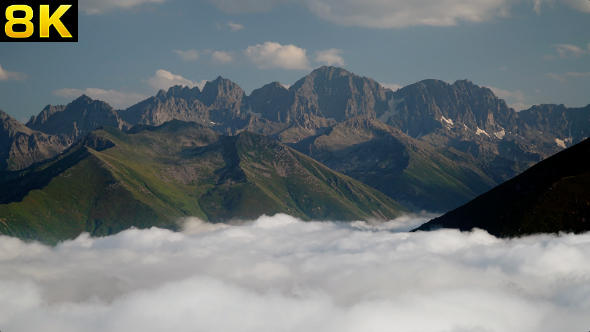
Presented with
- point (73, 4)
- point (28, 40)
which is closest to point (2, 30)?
point (28, 40)

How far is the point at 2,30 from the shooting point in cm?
17538

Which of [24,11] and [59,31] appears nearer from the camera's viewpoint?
[24,11]

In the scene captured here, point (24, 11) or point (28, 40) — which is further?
point (28, 40)

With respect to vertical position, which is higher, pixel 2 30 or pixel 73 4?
pixel 73 4

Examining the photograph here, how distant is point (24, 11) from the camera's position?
166 metres

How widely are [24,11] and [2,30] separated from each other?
16.4 metres

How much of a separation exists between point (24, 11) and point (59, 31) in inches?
516

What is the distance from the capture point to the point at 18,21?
16500 centimetres

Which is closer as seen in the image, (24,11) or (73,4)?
(24,11)

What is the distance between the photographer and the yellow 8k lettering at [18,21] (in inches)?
6481

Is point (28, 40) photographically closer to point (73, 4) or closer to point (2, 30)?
point (2, 30)

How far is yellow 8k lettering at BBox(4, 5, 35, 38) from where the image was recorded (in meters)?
165

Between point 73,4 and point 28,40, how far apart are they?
20617 millimetres

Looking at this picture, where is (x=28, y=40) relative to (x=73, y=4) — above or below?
below
